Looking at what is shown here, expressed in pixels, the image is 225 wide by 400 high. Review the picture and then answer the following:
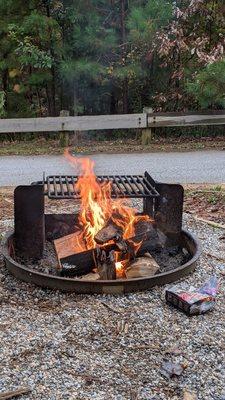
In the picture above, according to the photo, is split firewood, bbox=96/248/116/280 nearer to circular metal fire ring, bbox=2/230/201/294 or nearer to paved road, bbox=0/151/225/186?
circular metal fire ring, bbox=2/230/201/294

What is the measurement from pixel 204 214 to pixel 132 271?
2.12 metres

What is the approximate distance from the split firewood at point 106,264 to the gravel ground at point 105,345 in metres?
0.29

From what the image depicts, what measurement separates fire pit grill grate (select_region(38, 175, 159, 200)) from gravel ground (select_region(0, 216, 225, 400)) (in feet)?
2.45

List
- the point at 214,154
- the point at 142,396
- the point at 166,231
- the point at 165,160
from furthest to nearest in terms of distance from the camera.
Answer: the point at 214,154
the point at 165,160
the point at 166,231
the point at 142,396

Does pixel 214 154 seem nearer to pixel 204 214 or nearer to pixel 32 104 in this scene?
pixel 204 214

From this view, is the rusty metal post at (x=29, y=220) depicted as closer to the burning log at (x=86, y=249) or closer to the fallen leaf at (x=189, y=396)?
the burning log at (x=86, y=249)

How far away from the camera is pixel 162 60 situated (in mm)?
11531

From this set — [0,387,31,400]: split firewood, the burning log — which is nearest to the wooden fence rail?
the burning log

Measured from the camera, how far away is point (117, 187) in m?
4.50

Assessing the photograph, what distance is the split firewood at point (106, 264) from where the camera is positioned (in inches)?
154

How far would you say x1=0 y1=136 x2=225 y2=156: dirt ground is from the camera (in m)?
10.3

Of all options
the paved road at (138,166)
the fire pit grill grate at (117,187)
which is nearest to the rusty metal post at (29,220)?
the fire pit grill grate at (117,187)

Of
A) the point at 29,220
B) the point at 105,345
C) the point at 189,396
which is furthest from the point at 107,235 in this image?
the point at 189,396

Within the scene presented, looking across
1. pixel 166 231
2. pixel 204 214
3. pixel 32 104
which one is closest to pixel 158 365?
pixel 166 231
